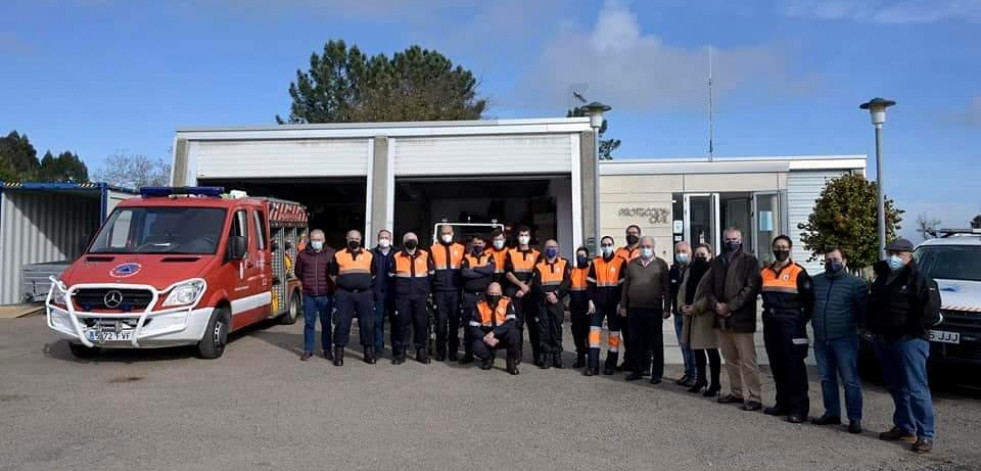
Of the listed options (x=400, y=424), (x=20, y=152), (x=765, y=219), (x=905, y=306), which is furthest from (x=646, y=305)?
(x=20, y=152)

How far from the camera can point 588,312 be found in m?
9.80

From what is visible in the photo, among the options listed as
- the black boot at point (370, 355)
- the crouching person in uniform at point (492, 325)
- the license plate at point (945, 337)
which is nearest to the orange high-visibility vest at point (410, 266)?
the crouching person in uniform at point (492, 325)

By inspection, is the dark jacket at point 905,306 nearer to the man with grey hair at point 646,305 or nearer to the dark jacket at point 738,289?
the dark jacket at point 738,289

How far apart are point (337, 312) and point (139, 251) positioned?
3.03 metres

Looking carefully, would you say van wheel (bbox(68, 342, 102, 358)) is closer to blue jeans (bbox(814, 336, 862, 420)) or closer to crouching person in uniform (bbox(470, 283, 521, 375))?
crouching person in uniform (bbox(470, 283, 521, 375))

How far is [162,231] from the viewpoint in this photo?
434 inches

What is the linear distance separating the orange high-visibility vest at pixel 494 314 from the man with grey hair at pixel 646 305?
1.54 meters

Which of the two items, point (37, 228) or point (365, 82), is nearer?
point (37, 228)

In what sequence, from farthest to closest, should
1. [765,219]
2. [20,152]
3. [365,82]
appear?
[20,152], [365,82], [765,219]

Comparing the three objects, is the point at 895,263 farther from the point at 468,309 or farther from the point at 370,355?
the point at 370,355

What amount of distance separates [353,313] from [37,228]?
11.6 metres

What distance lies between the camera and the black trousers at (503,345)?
9.58 meters

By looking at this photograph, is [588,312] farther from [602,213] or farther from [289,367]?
[602,213]

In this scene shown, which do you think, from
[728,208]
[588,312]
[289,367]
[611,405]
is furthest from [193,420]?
[728,208]
